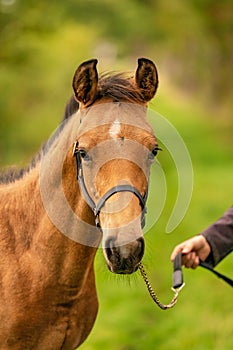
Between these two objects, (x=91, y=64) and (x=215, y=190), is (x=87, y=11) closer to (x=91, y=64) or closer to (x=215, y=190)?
(x=215, y=190)

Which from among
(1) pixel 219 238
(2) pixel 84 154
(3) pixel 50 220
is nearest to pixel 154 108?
(1) pixel 219 238

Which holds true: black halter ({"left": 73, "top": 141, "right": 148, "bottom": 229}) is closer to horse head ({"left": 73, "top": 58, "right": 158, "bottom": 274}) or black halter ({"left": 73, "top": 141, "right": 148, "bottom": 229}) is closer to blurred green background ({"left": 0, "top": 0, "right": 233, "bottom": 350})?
horse head ({"left": 73, "top": 58, "right": 158, "bottom": 274})

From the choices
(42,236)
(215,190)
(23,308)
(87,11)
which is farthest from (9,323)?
(87,11)

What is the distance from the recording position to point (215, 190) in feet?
57.3

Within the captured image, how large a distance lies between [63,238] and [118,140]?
932 mm

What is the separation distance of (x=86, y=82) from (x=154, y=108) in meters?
19.1

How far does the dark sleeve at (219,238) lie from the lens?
5.28 metres

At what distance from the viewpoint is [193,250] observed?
5.25 metres

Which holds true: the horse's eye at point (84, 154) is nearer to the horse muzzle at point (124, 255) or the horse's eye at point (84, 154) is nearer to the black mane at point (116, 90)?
the black mane at point (116, 90)

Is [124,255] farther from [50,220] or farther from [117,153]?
[50,220]

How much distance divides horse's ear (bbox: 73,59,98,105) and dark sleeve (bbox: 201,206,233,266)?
1.40 m

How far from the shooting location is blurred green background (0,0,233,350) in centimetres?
805

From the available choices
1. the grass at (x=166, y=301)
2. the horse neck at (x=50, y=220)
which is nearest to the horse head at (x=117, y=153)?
the horse neck at (x=50, y=220)

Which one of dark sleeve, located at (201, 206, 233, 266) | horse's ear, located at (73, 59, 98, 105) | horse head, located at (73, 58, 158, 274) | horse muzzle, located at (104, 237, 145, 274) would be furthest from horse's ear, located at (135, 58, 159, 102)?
dark sleeve, located at (201, 206, 233, 266)
